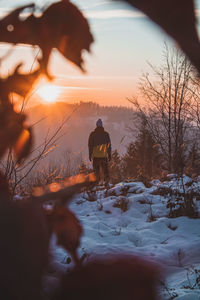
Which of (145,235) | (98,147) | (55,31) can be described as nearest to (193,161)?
(145,235)

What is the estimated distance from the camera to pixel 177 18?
1.24 ft

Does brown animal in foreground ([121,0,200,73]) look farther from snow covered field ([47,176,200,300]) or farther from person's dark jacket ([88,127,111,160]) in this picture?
person's dark jacket ([88,127,111,160])

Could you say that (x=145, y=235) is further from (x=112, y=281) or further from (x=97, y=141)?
(x=97, y=141)

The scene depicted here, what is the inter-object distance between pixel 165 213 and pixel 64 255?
2255 millimetres

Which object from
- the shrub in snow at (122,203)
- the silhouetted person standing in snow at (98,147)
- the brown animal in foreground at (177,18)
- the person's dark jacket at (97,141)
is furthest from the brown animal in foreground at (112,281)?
the person's dark jacket at (97,141)

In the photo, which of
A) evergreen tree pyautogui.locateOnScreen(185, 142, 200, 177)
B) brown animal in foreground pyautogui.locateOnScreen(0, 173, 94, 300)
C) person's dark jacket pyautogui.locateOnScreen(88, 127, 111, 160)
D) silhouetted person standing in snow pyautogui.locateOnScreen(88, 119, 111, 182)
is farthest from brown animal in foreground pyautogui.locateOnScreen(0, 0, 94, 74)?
person's dark jacket pyautogui.locateOnScreen(88, 127, 111, 160)

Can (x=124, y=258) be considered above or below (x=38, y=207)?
below

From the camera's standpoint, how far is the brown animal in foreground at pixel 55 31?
0.47 meters

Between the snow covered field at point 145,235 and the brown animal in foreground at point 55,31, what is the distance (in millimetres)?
726

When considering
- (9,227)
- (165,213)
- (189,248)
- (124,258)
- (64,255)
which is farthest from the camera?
(165,213)

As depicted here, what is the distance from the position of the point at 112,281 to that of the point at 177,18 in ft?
1.12

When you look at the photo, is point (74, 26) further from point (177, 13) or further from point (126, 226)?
point (126, 226)

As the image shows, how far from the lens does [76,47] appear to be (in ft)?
1.60

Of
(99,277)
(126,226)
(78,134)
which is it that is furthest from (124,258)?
(78,134)
